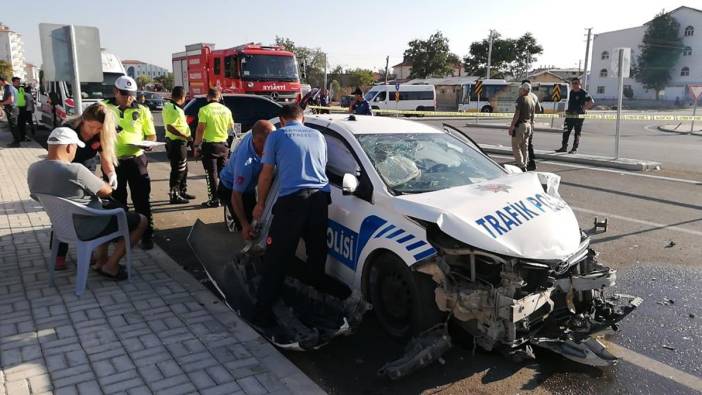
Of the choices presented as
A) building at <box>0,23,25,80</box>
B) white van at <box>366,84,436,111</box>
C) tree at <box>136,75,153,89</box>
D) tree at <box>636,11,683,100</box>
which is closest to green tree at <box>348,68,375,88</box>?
tree at <box>136,75,153,89</box>

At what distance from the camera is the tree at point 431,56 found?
7406 cm

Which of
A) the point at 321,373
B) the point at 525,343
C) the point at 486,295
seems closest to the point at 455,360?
the point at 525,343

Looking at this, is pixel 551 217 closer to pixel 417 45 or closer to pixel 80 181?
pixel 80 181

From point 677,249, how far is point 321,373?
4745mm

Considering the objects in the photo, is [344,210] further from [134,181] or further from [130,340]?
[134,181]

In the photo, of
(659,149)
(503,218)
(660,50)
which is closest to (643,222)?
(503,218)

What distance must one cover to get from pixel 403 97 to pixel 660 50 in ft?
170

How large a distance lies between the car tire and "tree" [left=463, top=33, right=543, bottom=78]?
70998mm

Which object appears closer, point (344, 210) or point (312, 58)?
point (344, 210)

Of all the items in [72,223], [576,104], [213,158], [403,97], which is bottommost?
[72,223]

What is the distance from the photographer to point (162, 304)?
4.25 meters

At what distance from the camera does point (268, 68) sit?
1903cm

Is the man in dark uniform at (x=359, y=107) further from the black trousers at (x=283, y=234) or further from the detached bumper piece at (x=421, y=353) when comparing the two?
the detached bumper piece at (x=421, y=353)

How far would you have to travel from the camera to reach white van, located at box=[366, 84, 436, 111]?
37.6 metres
